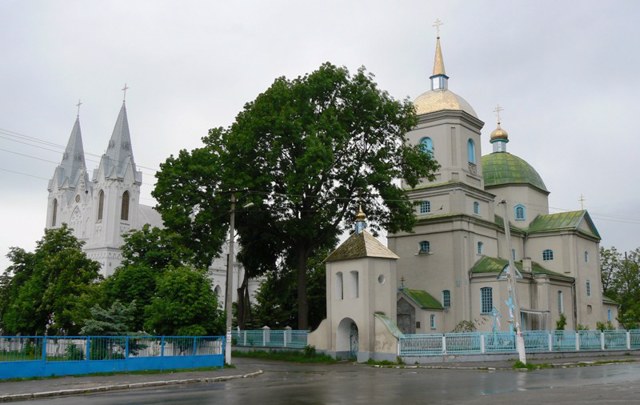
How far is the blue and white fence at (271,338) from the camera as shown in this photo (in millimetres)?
32500

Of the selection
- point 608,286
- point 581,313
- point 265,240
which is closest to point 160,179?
point 265,240

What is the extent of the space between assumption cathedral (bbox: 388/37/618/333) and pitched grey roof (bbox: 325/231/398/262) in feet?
25.2

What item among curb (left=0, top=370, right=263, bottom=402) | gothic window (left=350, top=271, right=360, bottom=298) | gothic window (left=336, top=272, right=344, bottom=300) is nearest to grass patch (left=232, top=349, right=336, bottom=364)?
gothic window (left=336, top=272, right=344, bottom=300)

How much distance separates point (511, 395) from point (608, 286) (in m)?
50.2

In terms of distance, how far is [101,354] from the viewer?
70.1 feet

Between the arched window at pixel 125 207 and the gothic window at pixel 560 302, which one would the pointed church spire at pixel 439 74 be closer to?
→ the gothic window at pixel 560 302

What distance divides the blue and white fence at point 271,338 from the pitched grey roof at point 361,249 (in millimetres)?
4762

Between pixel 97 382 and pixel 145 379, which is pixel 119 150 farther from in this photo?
pixel 97 382

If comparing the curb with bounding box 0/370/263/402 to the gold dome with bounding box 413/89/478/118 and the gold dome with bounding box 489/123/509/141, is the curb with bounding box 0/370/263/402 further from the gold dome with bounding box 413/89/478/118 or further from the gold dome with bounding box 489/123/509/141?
the gold dome with bounding box 489/123/509/141

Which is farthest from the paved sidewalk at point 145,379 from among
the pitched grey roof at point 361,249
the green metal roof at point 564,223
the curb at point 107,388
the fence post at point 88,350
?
the green metal roof at point 564,223

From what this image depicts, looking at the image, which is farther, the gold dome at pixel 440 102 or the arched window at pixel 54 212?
the arched window at pixel 54 212

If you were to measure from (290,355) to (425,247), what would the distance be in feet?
38.6

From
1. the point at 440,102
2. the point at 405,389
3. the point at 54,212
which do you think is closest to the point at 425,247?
the point at 440,102

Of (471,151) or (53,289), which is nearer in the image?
(53,289)
